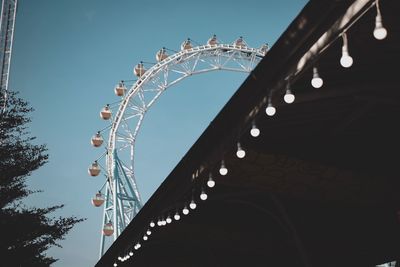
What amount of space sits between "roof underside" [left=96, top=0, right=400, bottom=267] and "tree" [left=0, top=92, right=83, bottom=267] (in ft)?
9.41

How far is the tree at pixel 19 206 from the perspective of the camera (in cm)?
1321

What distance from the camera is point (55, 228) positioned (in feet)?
48.4

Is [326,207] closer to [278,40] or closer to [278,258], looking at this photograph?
[278,258]

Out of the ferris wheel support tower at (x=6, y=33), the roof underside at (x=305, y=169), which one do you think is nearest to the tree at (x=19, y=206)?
the roof underside at (x=305, y=169)

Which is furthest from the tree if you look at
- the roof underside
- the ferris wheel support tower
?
the ferris wheel support tower

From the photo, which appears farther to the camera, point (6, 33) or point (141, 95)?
point (6, 33)

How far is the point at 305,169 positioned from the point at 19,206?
11.2m

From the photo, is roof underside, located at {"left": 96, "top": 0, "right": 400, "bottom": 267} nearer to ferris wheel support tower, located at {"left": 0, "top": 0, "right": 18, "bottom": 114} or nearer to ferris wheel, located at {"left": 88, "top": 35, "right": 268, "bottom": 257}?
ferris wheel, located at {"left": 88, "top": 35, "right": 268, "bottom": 257}

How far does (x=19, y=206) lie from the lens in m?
14.9

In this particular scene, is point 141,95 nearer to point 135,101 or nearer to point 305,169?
point 135,101

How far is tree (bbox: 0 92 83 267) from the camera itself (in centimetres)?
1321

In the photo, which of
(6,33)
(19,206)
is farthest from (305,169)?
(6,33)

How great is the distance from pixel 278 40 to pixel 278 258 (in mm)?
8557

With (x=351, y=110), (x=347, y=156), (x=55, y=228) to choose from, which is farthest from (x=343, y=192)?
(x=55, y=228)
